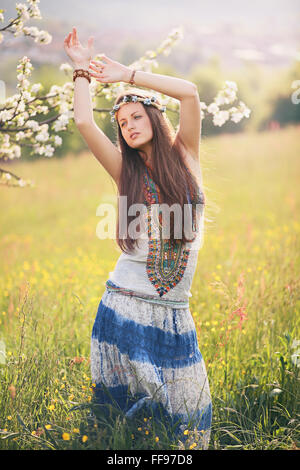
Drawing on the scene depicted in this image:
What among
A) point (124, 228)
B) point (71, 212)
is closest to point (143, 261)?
point (124, 228)

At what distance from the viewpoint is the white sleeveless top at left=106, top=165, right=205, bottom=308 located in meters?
2.15

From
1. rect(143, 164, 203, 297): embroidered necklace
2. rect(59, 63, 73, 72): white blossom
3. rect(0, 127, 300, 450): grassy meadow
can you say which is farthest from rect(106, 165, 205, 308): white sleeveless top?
rect(59, 63, 73, 72): white blossom

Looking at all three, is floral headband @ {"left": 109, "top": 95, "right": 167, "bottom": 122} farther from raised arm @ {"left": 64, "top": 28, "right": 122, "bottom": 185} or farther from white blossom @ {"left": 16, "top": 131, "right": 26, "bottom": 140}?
white blossom @ {"left": 16, "top": 131, "right": 26, "bottom": 140}

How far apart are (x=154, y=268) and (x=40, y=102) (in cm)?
130

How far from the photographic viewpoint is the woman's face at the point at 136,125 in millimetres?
2205

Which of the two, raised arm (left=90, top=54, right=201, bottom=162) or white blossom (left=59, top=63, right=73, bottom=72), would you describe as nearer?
raised arm (left=90, top=54, right=201, bottom=162)

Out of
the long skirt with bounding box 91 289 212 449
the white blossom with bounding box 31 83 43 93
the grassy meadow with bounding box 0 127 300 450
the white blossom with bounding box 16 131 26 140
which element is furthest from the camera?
the white blossom with bounding box 16 131 26 140

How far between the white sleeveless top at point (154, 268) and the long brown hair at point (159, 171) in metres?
0.04

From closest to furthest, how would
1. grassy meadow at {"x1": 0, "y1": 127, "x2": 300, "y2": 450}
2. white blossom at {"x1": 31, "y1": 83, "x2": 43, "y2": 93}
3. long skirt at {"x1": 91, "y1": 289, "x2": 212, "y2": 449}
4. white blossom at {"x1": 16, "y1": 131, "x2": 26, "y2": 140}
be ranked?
long skirt at {"x1": 91, "y1": 289, "x2": 212, "y2": 449}
grassy meadow at {"x1": 0, "y1": 127, "x2": 300, "y2": 450}
white blossom at {"x1": 31, "y1": 83, "x2": 43, "y2": 93}
white blossom at {"x1": 16, "y1": 131, "x2": 26, "y2": 140}

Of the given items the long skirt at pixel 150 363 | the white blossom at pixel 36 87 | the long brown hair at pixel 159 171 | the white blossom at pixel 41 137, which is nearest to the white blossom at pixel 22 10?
the white blossom at pixel 36 87

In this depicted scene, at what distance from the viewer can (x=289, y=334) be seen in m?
2.84
